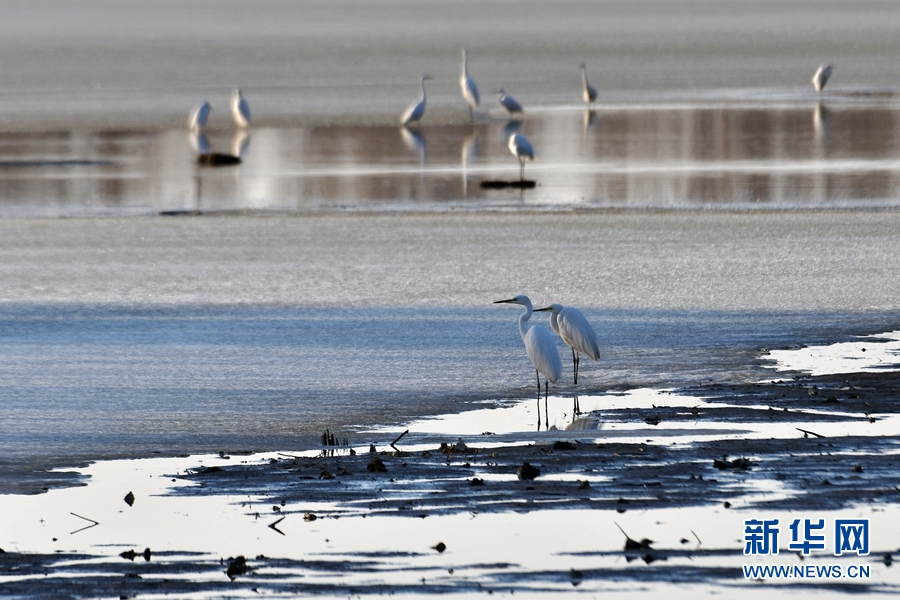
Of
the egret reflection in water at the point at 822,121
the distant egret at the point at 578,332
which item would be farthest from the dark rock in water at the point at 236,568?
the egret reflection in water at the point at 822,121

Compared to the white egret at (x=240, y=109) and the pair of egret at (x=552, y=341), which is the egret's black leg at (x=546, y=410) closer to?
the pair of egret at (x=552, y=341)

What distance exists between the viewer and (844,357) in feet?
32.8

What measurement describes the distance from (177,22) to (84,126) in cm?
6565

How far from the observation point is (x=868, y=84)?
3988 centimetres

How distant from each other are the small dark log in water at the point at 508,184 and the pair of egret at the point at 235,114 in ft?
35.6

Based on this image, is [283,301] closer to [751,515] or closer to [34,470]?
[34,470]

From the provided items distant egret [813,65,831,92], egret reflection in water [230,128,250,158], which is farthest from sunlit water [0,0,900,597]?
distant egret [813,65,831,92]

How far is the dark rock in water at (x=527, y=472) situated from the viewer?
707cm

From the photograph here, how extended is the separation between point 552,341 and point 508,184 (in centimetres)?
1177

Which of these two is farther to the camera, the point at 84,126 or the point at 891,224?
the point at 84,126

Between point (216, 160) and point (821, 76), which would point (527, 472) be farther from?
point (821, 76)

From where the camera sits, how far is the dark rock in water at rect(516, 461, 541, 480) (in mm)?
7066

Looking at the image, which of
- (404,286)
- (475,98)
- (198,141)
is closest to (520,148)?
(404,286)

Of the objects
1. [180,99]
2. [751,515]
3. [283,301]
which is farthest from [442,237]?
[180,99]
